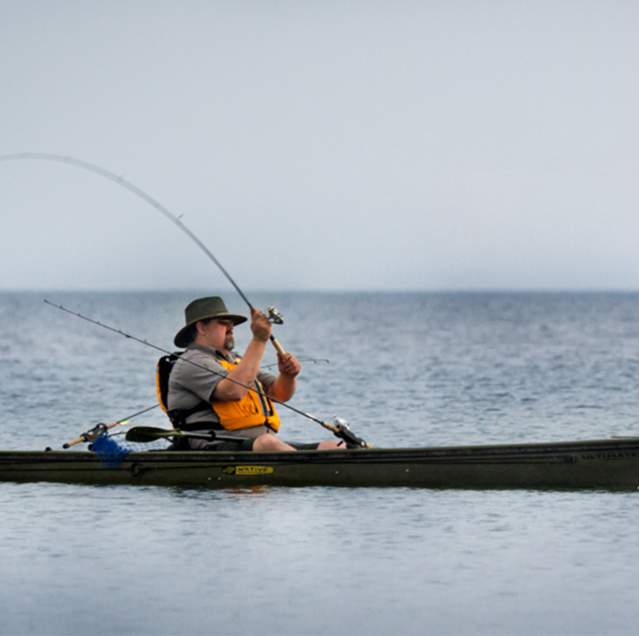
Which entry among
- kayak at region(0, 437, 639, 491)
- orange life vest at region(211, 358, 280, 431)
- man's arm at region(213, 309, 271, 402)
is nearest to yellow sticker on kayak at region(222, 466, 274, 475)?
kayak at region(0, 437, 639, 491)

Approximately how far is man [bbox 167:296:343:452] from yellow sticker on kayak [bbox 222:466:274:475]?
139 mm

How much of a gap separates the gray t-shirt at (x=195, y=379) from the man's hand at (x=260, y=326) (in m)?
0.62

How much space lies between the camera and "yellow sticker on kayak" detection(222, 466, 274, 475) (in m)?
12.3

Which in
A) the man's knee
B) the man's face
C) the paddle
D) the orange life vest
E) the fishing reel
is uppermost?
the fishing reel

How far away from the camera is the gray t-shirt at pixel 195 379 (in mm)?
12086

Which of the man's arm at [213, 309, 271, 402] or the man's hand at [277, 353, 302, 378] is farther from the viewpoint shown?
the man's hand at [277, 353, 302, 378]

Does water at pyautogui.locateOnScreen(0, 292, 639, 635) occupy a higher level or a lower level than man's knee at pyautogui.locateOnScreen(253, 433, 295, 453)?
lower

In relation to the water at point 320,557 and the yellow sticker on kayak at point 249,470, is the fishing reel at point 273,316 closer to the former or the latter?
the yellow sticker on kayak at point 249,470

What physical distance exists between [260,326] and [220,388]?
805 millimetres

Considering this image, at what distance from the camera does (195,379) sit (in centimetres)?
1212

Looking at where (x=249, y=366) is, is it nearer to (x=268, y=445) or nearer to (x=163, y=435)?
(x=268, y=445)

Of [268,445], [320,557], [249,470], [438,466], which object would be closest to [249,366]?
[268,445]

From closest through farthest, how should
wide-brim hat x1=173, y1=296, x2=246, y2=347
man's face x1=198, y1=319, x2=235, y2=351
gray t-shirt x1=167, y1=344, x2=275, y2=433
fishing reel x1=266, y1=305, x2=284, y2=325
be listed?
fishing reel x1=266, y1=305, x2=284, y2=325, gray t-shirt x1=167, y1=344, x2=275, y2=433, wide-brim hat x1=173, y1=296, x2=246, y2=347, man's face x1=198, y1=319, x2=235, y2=351

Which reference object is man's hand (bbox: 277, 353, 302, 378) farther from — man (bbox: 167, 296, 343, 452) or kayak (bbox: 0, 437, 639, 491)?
kayak (bbox: 0, 437, 639, 491)
